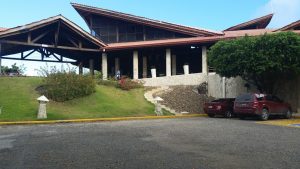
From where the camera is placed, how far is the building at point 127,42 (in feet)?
102

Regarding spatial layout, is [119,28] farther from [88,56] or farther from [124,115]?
[124,115]

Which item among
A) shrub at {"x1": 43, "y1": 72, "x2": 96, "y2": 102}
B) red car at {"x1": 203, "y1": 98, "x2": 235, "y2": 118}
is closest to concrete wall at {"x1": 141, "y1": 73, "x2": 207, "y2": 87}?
shrub at {"x1": 43, "y1": 72, "x2": 96, "y2": 102}

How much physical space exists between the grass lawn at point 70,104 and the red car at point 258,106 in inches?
227

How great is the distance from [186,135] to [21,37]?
2421cm

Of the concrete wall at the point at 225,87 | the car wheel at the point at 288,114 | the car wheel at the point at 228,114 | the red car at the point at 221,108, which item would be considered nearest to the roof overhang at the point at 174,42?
the concrete wall at the point at 225,87

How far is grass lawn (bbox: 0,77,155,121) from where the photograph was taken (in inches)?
832

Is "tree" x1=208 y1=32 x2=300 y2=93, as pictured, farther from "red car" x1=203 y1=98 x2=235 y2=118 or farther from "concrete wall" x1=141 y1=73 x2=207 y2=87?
"concrete wall" x1=141 y1=73 x2=207 y2=87

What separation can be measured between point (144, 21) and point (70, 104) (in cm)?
1341

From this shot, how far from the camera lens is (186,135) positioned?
12.6 metres

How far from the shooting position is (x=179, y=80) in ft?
101

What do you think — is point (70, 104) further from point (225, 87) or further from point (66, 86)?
point (225, 87)

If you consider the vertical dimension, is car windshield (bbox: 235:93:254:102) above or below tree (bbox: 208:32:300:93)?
below

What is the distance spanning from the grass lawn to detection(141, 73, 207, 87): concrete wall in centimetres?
322

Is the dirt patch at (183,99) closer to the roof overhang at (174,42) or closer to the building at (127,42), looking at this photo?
the building at (127,42)
